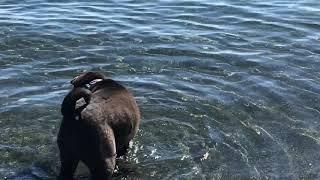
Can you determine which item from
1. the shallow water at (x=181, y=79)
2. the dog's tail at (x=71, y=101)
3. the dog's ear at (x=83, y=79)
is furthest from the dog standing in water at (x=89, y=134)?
the shallow water at (x=181, y=79)

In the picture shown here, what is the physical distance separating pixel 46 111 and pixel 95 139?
3.10 metres

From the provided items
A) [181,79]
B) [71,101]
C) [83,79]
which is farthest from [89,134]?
[181,79]

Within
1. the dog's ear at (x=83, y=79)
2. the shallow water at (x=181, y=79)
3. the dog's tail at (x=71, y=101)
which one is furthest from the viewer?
the shallow water at (x=181, y=79)

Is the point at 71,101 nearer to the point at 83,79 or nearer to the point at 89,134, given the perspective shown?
the point at 89,134

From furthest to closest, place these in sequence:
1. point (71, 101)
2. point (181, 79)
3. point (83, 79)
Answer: point (181, 79) < point (83, 79) < point (71, 101)

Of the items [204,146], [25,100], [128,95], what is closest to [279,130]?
[204,146]

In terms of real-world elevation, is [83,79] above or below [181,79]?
above

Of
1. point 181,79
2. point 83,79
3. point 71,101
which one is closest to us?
point 71,101

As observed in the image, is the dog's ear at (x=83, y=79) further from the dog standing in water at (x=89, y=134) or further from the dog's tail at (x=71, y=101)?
the dog's tail at (x=71, y=101)

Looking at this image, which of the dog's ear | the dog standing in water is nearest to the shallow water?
the dog standing in water

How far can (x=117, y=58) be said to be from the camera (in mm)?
12789

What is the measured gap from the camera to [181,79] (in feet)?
38.2

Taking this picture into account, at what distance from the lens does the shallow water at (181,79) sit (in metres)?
8.30

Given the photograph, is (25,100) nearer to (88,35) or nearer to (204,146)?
(204,146)
